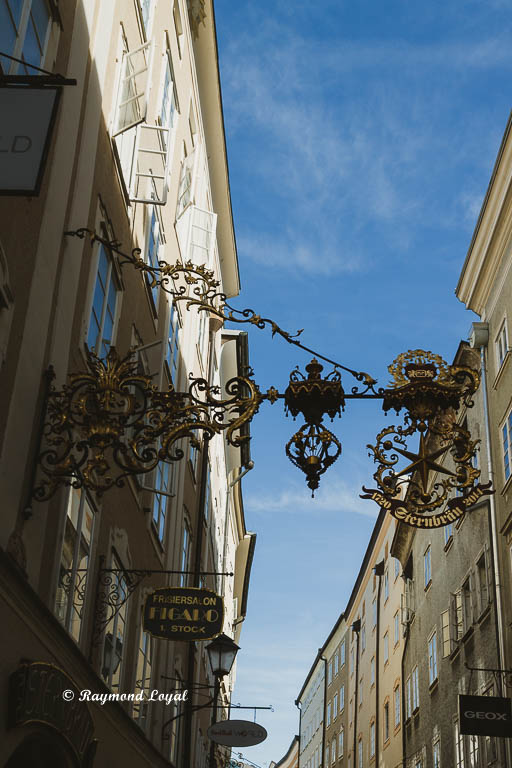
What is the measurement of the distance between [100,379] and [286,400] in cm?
156

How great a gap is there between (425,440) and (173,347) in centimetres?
1252

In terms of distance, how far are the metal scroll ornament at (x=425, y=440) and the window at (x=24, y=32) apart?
454 centimetres

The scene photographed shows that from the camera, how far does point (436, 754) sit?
26094 millimetres

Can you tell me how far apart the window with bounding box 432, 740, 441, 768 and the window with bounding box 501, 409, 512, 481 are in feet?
31.2

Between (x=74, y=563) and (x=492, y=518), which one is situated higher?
(x=492, y=518)

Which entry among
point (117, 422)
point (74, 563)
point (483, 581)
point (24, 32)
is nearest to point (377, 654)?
point (483, 581)

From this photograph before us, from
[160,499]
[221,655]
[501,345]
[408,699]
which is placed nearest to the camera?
[160,499]

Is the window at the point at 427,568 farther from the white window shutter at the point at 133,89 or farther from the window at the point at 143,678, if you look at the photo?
the white window shutter at the point at 133,89

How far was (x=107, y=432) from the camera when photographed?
751cm

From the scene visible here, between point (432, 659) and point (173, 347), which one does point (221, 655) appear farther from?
point (432, 659)

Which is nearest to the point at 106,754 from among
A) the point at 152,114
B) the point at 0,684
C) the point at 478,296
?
the point at 0,684

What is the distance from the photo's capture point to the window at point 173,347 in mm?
19172

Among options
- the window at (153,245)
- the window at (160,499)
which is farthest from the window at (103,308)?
the window at (160,499)

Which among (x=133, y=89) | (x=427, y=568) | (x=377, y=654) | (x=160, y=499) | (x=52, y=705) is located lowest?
(x=52, y=705)
